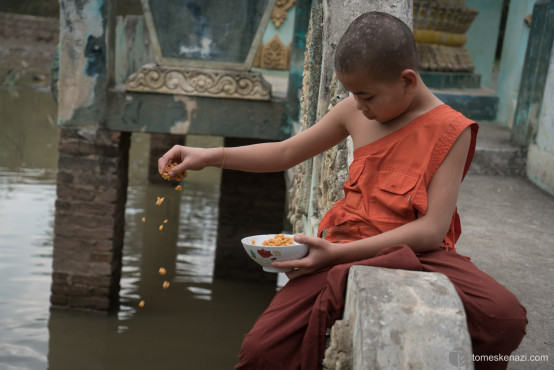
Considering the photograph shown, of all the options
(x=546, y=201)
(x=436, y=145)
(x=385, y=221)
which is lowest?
(x=546, y=201)

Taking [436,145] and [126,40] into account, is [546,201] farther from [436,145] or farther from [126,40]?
[126,40]

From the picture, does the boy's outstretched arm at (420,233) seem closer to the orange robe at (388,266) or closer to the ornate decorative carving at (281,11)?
the orange robe at (388,266)

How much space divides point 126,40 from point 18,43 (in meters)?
14.0

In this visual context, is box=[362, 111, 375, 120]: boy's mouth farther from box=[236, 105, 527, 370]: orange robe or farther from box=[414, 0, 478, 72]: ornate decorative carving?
box=[414, 0, 478, 72]: ornate decorative carving

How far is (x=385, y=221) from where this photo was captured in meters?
2.02

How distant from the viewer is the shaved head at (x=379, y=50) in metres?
1.92

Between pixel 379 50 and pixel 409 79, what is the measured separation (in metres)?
0.13

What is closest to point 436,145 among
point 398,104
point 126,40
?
point 398,104

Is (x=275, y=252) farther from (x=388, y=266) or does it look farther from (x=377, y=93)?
(x=377, y=93)

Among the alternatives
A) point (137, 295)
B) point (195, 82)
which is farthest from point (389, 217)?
point (137, 295)

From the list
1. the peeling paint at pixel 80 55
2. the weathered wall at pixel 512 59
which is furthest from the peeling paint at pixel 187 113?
the weathered wall at pixel 512 59

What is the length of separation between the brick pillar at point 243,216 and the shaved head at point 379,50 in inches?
212

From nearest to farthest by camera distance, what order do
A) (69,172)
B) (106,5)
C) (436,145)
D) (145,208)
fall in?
1. (436,145)
2. (106,5)
3. (69,172)
4. (145,208)

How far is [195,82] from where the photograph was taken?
221 inches
